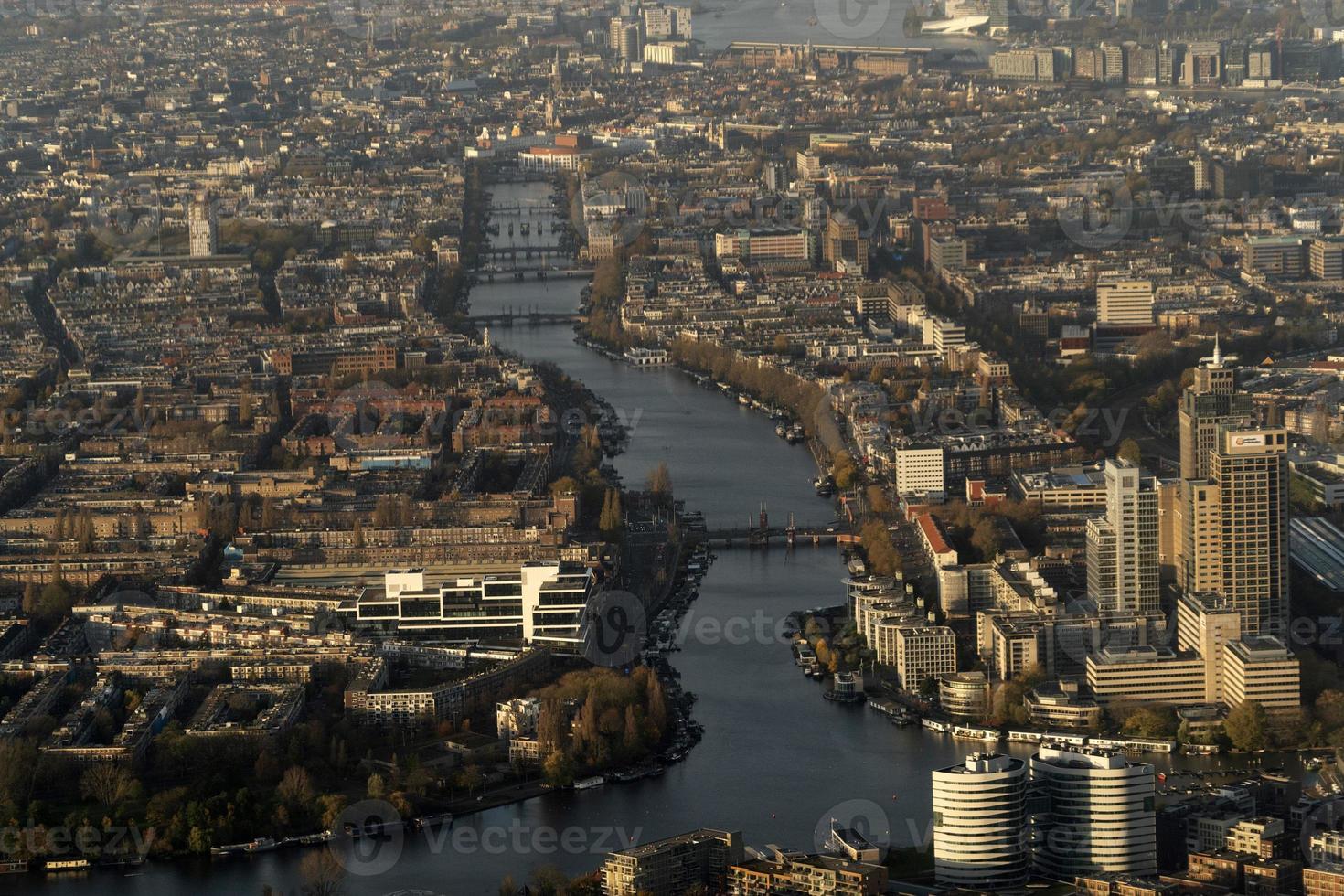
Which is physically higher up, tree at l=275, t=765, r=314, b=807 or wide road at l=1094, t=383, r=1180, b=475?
wide road at l=1094, t=383, r=1180, b=475

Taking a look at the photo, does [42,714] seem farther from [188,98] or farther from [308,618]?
[188,98]

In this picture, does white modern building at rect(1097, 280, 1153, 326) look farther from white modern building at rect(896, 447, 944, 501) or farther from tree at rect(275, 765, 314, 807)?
tree at rect(275, 765, 314, 807)

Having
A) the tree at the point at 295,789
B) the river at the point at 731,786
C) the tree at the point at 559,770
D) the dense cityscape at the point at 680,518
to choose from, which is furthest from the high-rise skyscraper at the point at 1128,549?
the tree at the point at 295,789

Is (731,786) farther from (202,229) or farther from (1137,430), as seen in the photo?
(202,229)

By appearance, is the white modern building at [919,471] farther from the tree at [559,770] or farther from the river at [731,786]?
the tree at [559,770]

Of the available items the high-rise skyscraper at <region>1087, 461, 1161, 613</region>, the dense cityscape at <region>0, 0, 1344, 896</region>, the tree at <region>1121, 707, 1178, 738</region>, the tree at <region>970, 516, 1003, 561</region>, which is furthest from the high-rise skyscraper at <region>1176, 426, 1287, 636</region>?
the tree at <region>970, 516, 1003, 561</region>

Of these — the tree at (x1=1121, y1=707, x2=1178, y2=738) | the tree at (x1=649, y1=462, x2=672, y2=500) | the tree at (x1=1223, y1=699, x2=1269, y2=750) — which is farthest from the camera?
the tree at (x1=649, y1=462, x2=672, y2=500)
